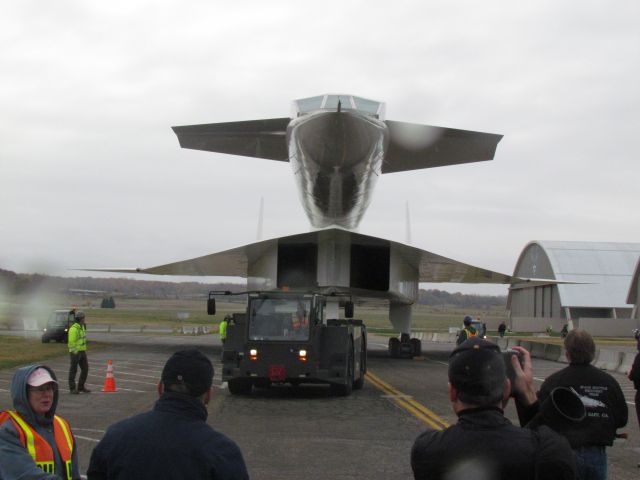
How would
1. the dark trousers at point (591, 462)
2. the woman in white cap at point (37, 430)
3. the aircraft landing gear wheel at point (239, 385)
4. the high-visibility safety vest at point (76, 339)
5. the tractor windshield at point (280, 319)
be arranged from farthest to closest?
the high-visibility safety vest at point (76, 339) < the aircraft landing gear wheel at point (239, 385) < the tractor windshield at point (280, 319) < the dark trousers at point (591, 462) < the woman in white cap at point (37, 430)

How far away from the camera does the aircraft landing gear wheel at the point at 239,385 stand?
13.9m

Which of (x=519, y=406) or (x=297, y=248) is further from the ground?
(x=297, y=248)

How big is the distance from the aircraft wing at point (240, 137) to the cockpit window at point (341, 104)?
6.91ft

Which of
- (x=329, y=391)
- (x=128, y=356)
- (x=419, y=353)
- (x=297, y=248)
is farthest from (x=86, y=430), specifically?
(x=419, y=353)

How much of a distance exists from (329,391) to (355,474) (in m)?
6.92

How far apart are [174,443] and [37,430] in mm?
1266

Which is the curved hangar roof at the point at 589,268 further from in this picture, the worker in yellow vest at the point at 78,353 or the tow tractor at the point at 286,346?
the worker in yellow vest at the point at 78,353

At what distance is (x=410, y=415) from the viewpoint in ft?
38.2

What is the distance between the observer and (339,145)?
18.4 m

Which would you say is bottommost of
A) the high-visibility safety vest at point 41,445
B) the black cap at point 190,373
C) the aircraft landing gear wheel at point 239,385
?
the aircraft landing gear wheel at point 239,385

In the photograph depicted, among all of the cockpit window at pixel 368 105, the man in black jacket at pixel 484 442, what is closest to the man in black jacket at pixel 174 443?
the man in black jacket at pixel 484 442

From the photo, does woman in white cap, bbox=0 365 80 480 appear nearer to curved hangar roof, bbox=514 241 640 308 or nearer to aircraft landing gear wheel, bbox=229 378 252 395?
aircraft landing gear wheel, bbox=229 378 252 395

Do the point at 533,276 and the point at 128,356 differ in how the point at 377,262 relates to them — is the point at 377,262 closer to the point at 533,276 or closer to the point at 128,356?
the point at 128,356

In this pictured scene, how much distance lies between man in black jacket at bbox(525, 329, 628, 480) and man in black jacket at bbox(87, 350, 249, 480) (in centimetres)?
272
